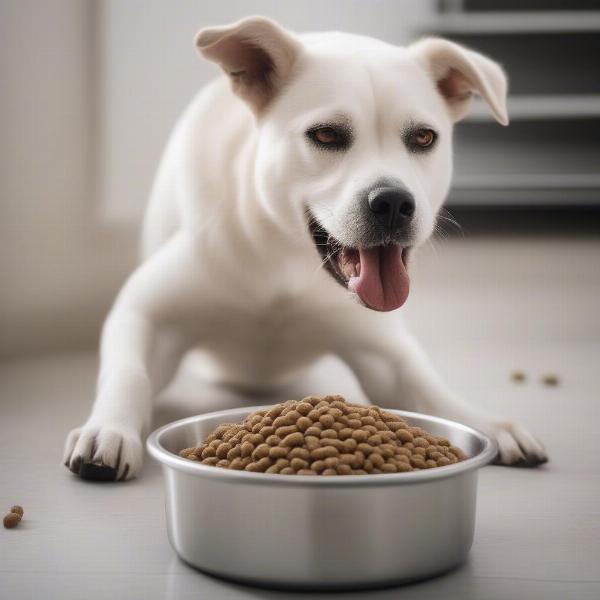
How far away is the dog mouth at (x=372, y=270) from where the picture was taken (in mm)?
1504

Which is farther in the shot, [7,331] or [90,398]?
[7,331]

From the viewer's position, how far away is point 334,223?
4.86ft

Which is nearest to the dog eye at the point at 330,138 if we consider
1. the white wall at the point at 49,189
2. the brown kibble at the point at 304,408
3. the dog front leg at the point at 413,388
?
the dog front leg at the point at 413,388

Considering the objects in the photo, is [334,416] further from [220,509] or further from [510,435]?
[510,435]

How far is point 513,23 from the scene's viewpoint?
12.0ft

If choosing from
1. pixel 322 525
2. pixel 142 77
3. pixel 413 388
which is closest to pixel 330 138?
pixel 413 388

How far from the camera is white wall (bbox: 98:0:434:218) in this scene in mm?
2875

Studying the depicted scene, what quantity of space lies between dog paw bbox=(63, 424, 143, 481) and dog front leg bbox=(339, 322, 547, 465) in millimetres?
545

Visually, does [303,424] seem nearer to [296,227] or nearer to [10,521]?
[10,521]

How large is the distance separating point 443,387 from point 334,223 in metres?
0.39

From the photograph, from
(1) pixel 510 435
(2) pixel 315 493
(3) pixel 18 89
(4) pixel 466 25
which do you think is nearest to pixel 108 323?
(1) pixel 510 435

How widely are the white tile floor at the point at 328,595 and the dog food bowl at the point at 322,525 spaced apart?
27 mm

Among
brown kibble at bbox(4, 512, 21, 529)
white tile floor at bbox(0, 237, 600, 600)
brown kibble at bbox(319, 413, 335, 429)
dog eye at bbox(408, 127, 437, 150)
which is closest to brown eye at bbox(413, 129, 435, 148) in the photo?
dog eye at bbox(408, 127, 437, 150)

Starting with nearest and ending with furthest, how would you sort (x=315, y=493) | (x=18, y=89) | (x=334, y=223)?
1. (x=315, y=493)
2. (x=334, y=223)
3. (x=18, y=89)
